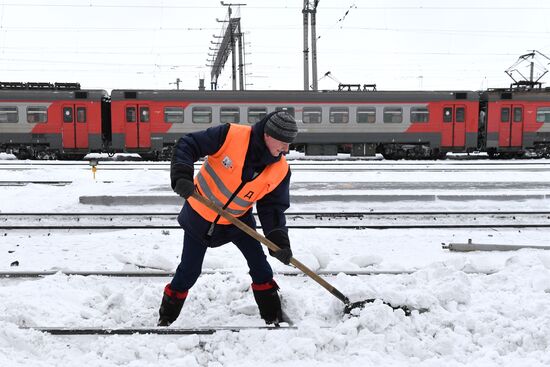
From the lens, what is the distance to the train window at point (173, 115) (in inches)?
883

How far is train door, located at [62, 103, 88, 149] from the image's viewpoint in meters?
22.4

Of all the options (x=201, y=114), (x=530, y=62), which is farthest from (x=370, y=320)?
(x=530, y=62)

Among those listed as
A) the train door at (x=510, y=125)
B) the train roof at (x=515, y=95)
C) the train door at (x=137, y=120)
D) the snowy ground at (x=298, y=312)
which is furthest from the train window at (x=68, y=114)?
the train door at (x=510, y=125)

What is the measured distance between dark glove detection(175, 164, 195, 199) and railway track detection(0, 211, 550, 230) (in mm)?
5264

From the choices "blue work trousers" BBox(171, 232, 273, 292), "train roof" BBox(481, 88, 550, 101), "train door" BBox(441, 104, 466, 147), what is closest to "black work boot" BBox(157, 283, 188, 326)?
"blue work trousers" BBox(171, 232, 273, 292)

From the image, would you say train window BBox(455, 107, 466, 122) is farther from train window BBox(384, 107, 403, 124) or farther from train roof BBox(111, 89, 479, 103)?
train window BBox(384, 107, 403, 124)

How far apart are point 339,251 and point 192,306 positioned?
9.79 feet

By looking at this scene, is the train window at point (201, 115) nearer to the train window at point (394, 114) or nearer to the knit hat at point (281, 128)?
the train window at point (394, 114)

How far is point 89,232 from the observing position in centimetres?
831

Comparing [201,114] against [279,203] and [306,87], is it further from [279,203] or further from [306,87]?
[279,203]

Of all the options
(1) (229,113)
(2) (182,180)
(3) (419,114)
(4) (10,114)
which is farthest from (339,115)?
(2) (182,180)

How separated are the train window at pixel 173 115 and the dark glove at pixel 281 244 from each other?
62.9 feet

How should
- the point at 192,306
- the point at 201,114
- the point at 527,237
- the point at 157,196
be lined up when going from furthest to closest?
the point at 201,114, the point at 157,196, the point at 527,237, the point at 192,306

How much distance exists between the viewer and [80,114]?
73.9ft
